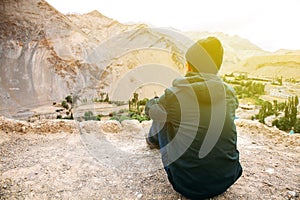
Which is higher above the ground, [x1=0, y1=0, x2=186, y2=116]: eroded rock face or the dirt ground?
[x1=0, y1=0, x2=186, y2=116]: eroded rock face

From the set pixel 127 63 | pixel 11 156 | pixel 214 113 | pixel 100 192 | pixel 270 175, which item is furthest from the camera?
pixel 127 63

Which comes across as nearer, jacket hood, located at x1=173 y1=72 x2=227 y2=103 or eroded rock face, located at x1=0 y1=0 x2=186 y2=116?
jacket hood, located at x1=173 y1=72 x2=227 y2=103

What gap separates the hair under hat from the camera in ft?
4.69

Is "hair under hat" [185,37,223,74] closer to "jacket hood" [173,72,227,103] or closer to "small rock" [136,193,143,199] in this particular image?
"jacket hood" [173,72,227,103]

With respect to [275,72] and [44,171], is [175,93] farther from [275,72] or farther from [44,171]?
[275,72]

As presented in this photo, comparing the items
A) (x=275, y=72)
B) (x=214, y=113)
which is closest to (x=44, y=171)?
(x=214, y=113)

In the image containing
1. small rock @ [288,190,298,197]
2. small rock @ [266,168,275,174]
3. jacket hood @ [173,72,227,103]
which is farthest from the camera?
small rock @ [266,168,275,174]

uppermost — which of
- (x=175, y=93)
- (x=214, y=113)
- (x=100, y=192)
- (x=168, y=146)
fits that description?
(x=175, y=93)

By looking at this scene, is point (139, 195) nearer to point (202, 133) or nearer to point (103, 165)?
point (103, 165)

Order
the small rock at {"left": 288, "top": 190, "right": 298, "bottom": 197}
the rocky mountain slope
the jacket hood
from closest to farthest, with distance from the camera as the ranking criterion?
the jacket hood
the small rock at {"left": 288, "top": 190, "right": 298, "bottom": 197}
the rocky mountain slope

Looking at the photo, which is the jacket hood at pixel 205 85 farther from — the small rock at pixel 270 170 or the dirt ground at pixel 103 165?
the small rock at pixel 270 170

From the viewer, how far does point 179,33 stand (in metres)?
3.13

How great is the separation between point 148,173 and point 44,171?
108 cm

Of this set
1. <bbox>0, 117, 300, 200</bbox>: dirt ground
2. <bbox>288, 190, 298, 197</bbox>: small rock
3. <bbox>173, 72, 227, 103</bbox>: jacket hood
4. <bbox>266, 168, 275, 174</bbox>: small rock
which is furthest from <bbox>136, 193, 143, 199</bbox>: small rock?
<bbox>266, 168, 275, 174</bbox>: small rock
